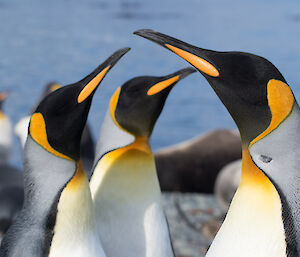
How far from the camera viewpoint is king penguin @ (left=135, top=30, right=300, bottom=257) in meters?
1.05

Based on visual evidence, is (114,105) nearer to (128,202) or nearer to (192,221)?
(128,202)

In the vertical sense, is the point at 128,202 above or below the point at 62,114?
below

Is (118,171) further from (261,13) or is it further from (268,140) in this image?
(261,13)

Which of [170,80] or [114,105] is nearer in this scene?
[170,80]

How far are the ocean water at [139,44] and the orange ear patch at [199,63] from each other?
924 centimetres

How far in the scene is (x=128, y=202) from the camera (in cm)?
151

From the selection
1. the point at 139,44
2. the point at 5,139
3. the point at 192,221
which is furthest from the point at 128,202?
the point at 139,44

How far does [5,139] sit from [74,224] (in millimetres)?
3928

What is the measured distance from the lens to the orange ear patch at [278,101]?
3.42 feet

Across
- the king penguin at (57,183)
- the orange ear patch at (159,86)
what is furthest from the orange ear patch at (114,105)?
the king penguin at (57,183)

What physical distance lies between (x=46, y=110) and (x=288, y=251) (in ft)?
2.22

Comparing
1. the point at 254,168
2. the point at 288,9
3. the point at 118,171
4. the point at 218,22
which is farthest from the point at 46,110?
the point at 288,9

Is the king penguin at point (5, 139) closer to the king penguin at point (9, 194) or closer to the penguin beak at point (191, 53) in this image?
the king penguin at point (9, 194)

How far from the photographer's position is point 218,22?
1691 centimetres
